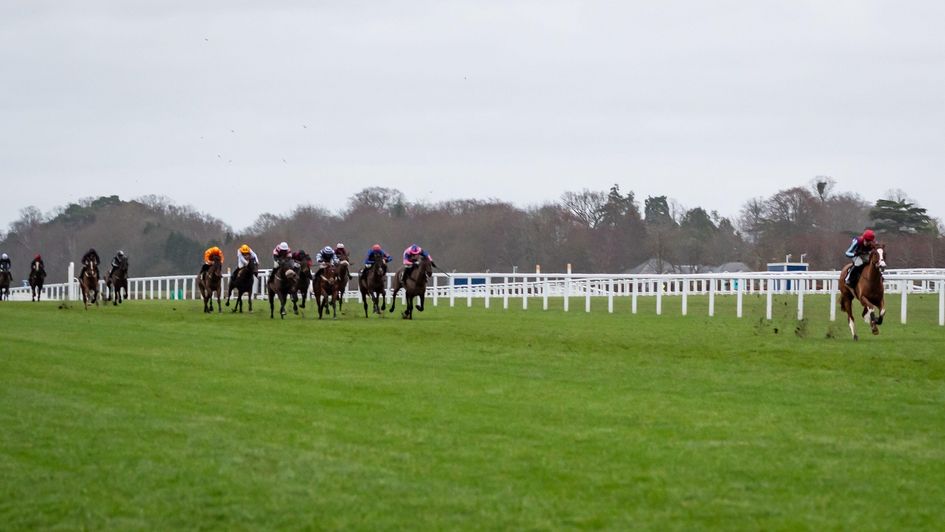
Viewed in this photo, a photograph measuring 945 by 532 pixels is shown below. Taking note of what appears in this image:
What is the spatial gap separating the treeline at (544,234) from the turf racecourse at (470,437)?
62041mm

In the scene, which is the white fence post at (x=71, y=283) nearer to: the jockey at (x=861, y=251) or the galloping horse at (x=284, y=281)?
the galloping horse at (x=284, y=281)

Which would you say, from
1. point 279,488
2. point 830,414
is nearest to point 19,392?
point 279,488

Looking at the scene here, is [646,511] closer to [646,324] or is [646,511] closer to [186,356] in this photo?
[186,356]

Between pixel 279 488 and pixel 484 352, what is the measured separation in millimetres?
10220

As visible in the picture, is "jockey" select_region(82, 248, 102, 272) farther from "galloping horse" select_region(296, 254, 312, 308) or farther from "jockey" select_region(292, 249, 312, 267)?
"galloping horse" select_region(296, 254, 312, 308)

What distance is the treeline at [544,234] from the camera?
83.8 metres

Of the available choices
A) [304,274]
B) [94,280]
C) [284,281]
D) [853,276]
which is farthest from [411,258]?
[853,276]

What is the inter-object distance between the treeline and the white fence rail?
10.6m

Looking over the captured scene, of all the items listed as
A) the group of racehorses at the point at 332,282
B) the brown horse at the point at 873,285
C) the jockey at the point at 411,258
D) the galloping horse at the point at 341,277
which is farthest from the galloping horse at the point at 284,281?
the brown horse at the point at 873,285

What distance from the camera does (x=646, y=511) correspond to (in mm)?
6996

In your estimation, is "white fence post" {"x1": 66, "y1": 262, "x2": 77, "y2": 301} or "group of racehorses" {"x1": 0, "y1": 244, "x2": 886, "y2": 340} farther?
"white fence post" {"x1": 66, "y1": 262, "x2": 77, "y2": 301}

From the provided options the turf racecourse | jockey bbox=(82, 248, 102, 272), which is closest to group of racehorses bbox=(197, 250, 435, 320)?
jockey bbox=(82, 248, 102, 272)

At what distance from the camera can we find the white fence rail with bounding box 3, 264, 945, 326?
28.2m

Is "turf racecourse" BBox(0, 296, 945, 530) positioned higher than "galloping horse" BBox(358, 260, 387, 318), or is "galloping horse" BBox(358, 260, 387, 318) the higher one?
"galloping horse" BBox(358, 260, 387, 318)
